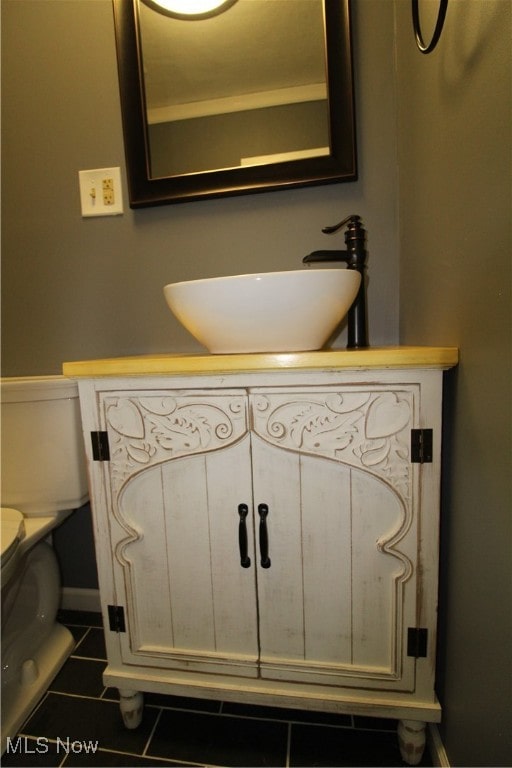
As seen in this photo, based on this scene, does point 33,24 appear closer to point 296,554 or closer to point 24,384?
point 24,384

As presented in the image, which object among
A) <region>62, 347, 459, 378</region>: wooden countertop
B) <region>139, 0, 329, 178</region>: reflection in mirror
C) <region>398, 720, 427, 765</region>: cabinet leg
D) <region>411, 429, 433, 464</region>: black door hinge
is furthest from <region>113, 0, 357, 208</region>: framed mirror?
<region>398, 720, 427, 765</region>: cabinet leg

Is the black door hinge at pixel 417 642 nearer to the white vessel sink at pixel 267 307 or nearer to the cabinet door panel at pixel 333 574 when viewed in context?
the cabinet door panel at pixel 333 574

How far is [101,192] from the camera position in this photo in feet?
3.44

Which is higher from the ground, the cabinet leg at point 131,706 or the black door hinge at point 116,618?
the black door hinge at point 116,618

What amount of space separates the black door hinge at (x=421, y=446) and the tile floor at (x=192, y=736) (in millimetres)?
648

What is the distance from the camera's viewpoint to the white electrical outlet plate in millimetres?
1040

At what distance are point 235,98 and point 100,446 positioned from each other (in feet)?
3.11

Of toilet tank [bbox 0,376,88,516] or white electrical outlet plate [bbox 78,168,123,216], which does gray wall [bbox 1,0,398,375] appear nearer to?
white electrical outlet plate [bbox 78,168,123,216]

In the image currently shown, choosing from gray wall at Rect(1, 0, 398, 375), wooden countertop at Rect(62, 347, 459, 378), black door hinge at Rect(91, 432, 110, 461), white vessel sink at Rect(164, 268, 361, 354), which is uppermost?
gray wall at Rect(1, 0, 398, 375)

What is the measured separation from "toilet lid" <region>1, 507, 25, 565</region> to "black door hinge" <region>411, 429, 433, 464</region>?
0.81 metres

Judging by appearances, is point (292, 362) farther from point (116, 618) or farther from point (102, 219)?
point (102, 219)

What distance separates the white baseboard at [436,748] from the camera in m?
0.67

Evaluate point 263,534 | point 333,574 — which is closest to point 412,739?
point 333,574

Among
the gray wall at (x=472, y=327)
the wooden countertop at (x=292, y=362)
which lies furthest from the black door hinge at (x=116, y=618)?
the gray wall at (x=472, y=327)
